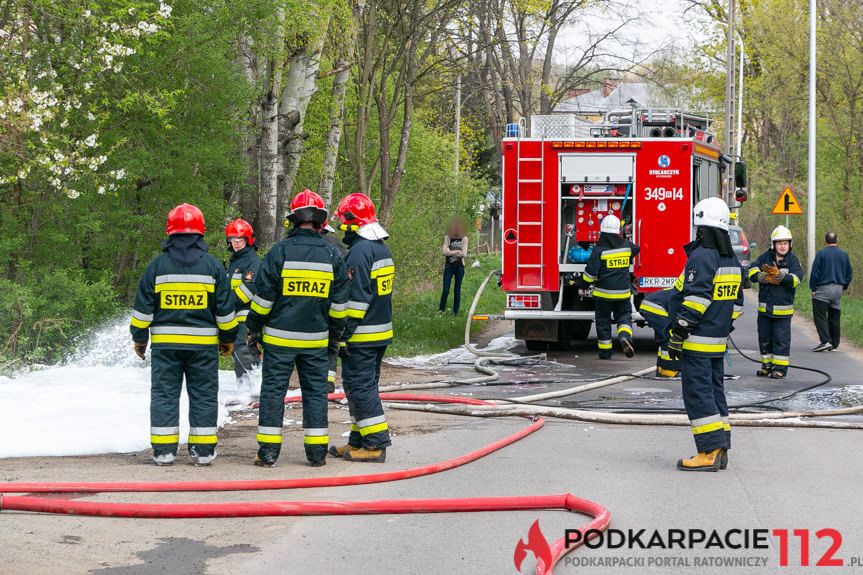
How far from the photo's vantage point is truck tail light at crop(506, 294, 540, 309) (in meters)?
13.9

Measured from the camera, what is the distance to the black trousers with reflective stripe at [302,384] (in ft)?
22.4

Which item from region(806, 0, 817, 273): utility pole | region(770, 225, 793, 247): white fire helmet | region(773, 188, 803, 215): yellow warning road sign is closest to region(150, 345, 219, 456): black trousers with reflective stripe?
region(770, 225, 793, 247): white fire helmet

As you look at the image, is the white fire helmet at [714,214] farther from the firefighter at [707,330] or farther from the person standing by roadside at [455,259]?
the person standing by roadside at [455,259]

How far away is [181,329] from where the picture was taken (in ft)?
22.9

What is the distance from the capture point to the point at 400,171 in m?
19.4

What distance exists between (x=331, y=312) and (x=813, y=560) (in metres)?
3.52

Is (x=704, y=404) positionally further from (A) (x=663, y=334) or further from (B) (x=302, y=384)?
(B) (x=302, y=384)

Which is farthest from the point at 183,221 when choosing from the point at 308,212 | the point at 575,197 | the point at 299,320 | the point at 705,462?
the point at 575,197

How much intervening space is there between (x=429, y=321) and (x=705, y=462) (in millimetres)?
11293

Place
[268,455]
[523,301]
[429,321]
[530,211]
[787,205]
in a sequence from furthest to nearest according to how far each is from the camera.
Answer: [787,205] → [429,321] → [523,301] → [530,211] → [268,455]

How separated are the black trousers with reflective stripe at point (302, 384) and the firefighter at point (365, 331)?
229 mm

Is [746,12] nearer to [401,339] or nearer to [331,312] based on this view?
[401,339]

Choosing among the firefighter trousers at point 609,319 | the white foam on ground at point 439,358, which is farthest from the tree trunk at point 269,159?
the firefighter trousers at point 609,319

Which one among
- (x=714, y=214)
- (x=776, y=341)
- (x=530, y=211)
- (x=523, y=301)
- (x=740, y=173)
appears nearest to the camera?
(x=714, y=214)
